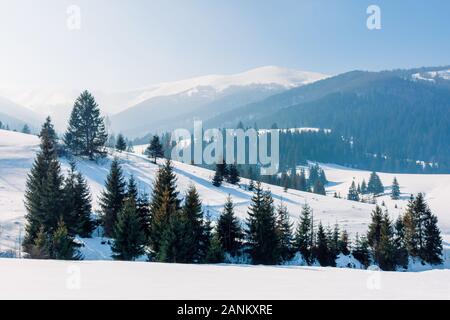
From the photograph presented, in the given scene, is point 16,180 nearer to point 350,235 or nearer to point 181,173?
point 181,173

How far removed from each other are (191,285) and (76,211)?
95.2 ft

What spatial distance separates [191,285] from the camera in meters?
8.66

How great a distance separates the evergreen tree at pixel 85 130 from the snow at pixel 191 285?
6043cm

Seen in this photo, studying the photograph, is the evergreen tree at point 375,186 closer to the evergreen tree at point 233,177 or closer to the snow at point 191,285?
the evergreen tree at point 233,177

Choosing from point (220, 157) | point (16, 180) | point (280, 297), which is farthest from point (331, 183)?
point (280, 297)

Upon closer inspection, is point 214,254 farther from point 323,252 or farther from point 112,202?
point 323,252

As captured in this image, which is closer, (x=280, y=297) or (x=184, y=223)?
(x=280, y=297)

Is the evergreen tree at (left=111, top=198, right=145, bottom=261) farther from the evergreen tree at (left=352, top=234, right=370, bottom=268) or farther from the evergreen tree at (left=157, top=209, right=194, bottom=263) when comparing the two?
the evergreen tree at (left=352, top=234, right=370, bottom=268)

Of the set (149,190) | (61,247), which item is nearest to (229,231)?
(61,247)

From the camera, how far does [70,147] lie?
68750 millimetres

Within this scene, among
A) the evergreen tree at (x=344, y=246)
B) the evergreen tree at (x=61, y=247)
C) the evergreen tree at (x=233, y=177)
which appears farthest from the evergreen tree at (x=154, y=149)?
the evergreen tree at (x=61, y=247)

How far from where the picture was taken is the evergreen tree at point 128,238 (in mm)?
30375

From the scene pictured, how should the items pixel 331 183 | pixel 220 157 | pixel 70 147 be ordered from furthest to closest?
pixel 331 183, pixel 220 157, pixel 70 147
